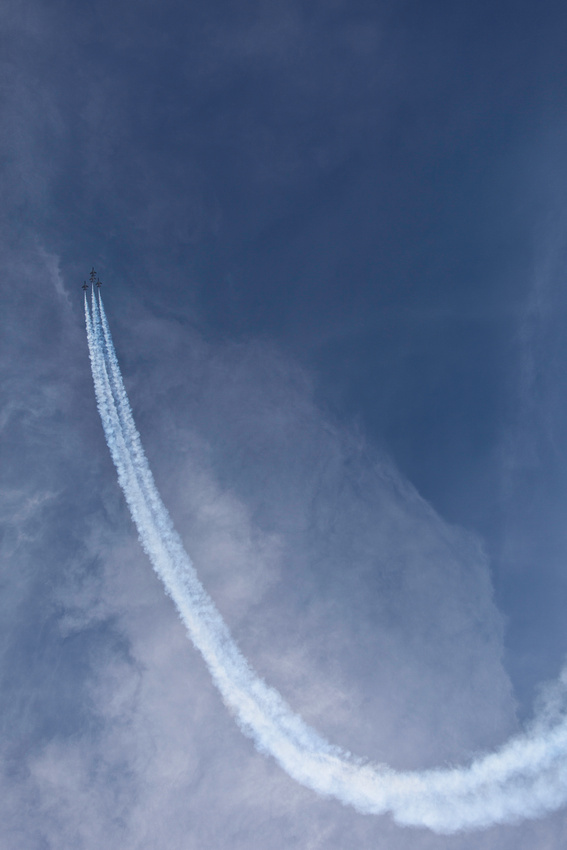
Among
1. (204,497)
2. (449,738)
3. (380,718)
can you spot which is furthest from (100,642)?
(449,738)

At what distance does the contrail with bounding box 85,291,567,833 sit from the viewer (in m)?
51.3

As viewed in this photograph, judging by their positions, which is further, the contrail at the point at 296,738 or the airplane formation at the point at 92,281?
the contrail at the point at 296,738

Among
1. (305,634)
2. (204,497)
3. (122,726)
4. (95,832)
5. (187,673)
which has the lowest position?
(95,832)

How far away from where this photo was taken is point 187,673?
53062 mm

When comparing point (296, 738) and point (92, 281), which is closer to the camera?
point (92, 281)

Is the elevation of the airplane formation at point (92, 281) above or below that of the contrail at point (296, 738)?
above

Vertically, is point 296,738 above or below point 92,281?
below

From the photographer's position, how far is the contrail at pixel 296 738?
168 feet

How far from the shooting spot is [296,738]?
5169 cm

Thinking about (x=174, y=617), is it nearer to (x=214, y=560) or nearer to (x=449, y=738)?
(x=214, y=560)

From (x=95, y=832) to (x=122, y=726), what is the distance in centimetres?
1036

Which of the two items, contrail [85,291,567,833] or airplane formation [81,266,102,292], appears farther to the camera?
contrail [85,291,567,833]

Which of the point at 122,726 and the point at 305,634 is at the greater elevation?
the point at 305,634

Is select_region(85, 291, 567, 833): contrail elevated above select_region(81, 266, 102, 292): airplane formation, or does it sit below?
below
